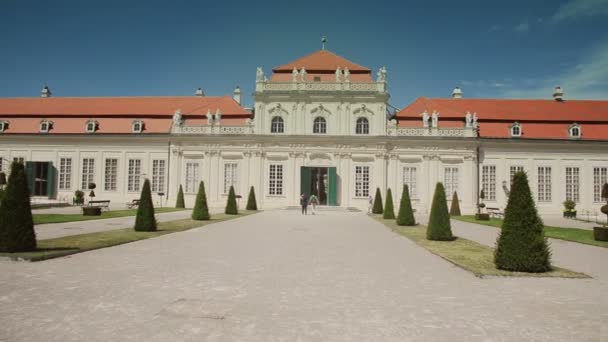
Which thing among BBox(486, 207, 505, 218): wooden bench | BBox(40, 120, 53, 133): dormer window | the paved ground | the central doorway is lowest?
BBox(486, 207, 505, 218): wooden bench

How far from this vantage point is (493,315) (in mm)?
5855

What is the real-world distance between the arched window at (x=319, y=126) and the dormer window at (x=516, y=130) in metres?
16.2

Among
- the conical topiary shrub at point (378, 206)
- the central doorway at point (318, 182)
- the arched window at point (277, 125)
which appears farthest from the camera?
the arched window at point (277, 125)

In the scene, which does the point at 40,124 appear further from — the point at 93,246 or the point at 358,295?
the point at 358,295

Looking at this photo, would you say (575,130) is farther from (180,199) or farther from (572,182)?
(180,199)

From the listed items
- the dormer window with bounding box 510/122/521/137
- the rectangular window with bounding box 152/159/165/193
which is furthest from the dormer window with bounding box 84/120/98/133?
the dormer window with bounding box 510/122/521/137

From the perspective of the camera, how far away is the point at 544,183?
35.4 metres

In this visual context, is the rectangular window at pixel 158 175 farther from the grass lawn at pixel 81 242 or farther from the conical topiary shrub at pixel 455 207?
the conical topiary shrub at pixel 455 207

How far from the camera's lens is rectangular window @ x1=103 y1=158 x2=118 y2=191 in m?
37.5

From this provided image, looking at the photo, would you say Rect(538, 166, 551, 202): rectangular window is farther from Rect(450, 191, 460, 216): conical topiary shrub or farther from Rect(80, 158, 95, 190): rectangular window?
Rect(80, 158, 95, 190): rectangular window

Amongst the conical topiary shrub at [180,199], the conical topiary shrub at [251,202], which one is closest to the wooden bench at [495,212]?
the conical topiary shrub at [251,202]

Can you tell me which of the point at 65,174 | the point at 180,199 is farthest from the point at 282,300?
the point at 65,174

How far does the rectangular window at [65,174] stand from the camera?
37562mm

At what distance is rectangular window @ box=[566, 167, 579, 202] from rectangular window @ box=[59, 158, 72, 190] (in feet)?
145
